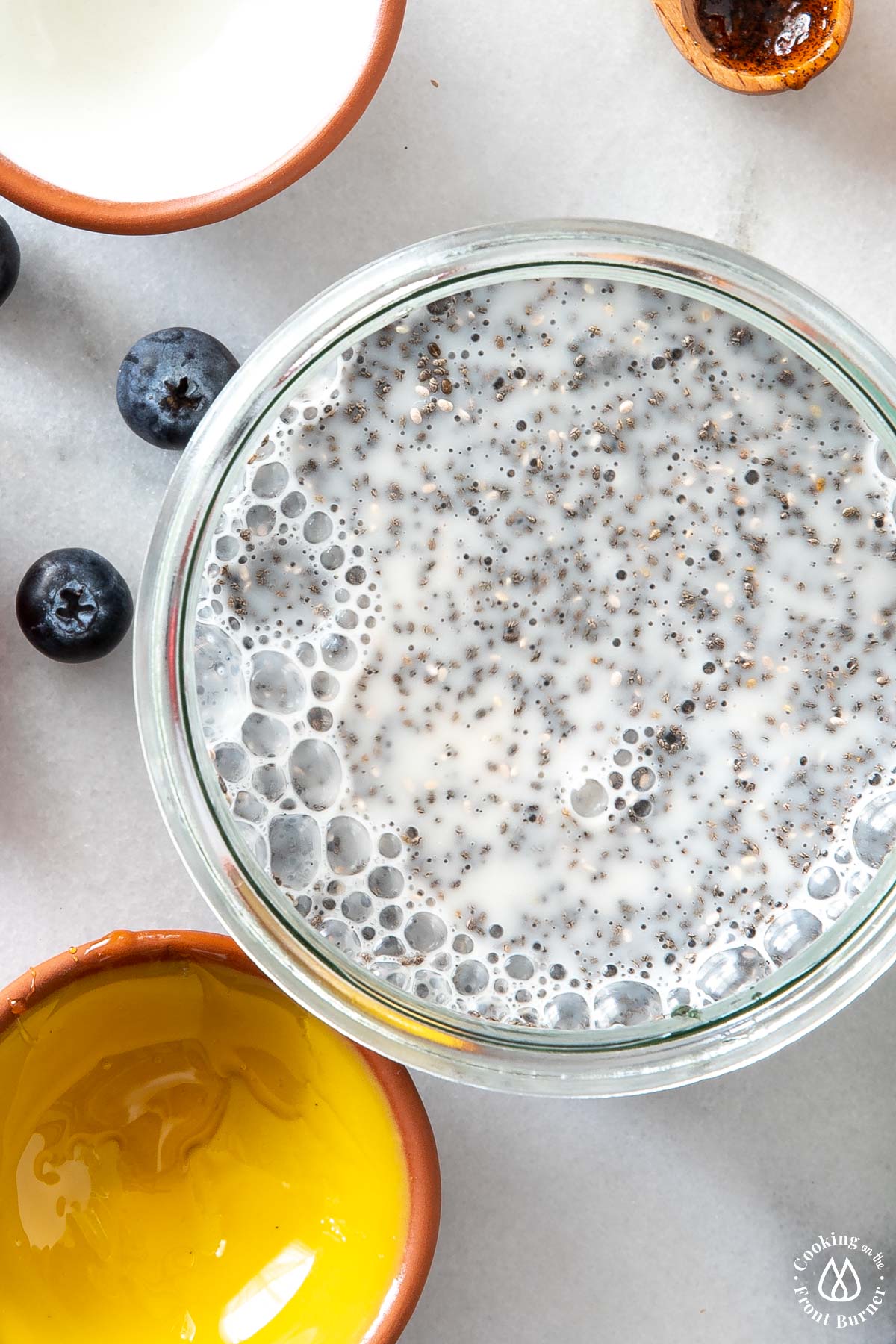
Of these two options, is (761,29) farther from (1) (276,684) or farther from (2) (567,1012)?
(2) (567,1012)

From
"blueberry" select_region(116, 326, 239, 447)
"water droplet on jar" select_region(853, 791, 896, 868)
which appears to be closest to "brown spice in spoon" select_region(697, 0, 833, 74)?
"blueberry" select_region(116, 326, 239, 447)

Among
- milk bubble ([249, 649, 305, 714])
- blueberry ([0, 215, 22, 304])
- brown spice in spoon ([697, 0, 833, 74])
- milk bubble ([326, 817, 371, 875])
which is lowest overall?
milk bubble ([326, 817, 371, 875])

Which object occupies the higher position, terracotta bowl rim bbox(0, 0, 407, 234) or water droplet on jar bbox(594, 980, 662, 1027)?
terracotta bowl rim bbox(0, 0, 407, 234)

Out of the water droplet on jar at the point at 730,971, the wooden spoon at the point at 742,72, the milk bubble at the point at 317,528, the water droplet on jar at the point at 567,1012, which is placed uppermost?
the wooden spoon at the point at 742,72

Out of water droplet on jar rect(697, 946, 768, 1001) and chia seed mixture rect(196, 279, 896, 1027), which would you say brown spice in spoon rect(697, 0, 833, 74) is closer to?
chia seed mixture rect(196, 279, 896, 1027)

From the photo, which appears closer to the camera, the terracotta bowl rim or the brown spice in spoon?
the terracotta bowl rim

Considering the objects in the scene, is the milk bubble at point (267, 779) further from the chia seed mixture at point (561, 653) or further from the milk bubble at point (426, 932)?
the milk bubble at point (426, 932)

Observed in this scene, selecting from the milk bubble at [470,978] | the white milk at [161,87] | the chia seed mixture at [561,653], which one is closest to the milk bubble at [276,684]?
the chia seed mixture at [561,653]
